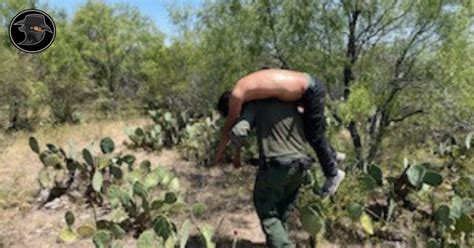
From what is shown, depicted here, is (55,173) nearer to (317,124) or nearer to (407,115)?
(317,124)

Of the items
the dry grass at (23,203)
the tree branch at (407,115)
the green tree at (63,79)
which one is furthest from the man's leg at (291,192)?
the green tree at (63,79)

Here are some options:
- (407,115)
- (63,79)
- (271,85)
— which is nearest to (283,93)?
(271,85)

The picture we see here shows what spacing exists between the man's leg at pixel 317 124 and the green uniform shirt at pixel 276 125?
9 cm

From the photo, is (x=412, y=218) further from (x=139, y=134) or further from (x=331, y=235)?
(x=139, y=134)

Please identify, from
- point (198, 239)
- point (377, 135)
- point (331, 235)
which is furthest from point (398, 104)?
point (198, 239)

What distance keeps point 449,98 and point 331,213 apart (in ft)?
6.66

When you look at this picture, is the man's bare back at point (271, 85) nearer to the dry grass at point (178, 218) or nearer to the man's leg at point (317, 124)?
the man's leg at point (317, 124)

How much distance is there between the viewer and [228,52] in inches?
264

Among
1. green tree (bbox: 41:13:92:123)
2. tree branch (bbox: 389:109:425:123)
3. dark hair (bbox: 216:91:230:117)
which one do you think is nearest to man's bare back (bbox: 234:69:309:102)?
dark hair (bbox: 216:91:230:117)

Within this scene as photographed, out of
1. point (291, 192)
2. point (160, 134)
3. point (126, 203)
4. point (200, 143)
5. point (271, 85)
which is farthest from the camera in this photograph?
point (160, 134)

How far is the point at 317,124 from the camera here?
4047 millimetres

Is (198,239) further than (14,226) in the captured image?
No

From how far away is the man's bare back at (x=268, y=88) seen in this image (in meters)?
3.87

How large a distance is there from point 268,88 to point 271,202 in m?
0.86
